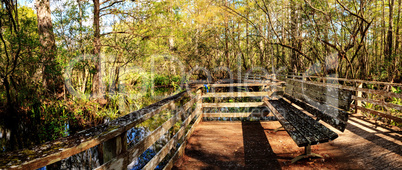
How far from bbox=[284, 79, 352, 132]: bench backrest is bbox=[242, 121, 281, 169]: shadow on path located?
3.35 ft

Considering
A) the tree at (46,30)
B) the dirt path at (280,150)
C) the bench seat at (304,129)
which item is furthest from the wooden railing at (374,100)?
the tree at (46,30)

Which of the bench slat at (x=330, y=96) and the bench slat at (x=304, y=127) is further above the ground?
the bench slat at (x=330, y=96)

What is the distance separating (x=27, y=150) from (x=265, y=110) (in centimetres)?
564

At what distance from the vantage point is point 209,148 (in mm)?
3951

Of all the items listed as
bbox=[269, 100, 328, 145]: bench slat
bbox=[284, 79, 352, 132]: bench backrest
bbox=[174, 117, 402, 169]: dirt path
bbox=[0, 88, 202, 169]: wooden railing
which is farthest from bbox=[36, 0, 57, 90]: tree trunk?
bbox=[284, 79, 352, 132]: bench backrest

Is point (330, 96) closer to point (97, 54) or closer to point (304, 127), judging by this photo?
point (304, 127)

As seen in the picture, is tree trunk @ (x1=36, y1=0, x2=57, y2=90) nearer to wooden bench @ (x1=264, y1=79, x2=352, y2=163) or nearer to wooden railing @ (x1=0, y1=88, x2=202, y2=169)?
wooden railing @ (x1=0, y1=88, x2=202, y2=169)

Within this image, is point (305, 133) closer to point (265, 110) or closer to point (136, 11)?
point (265, 110)

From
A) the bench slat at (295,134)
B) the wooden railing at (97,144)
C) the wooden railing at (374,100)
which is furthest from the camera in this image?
the wooden railing at (374,100)

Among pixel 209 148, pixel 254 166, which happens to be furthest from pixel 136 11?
pixel 254 166

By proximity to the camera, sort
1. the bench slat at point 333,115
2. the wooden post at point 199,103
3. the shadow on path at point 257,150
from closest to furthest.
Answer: the bench slat at point 333,115 < the shadow on path at point 257,150 < the wooden post at point 199,103

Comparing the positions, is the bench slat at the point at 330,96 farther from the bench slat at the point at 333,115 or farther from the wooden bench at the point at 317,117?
the bench slat at the point at 333,115

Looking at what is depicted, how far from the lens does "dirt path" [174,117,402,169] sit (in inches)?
123

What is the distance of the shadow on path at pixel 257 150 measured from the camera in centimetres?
324
